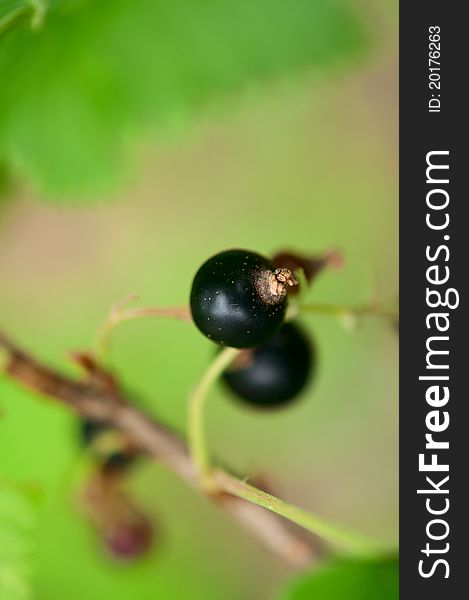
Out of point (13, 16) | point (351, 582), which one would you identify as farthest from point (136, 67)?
point (351, 582)

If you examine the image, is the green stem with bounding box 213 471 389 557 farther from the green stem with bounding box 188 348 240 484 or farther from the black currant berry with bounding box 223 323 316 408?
the black currant berry with bounding box 223 323 316 408

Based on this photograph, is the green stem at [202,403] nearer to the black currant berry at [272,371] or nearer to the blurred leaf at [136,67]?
the black currant berry at [272,371]

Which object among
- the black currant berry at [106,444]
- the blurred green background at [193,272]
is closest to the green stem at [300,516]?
the black currant berry at [106,444]

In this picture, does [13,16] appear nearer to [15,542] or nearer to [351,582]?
[15,542]

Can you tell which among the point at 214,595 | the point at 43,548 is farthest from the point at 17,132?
the point at 214,595

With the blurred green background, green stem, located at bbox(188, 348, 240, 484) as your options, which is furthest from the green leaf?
the blurred green background
